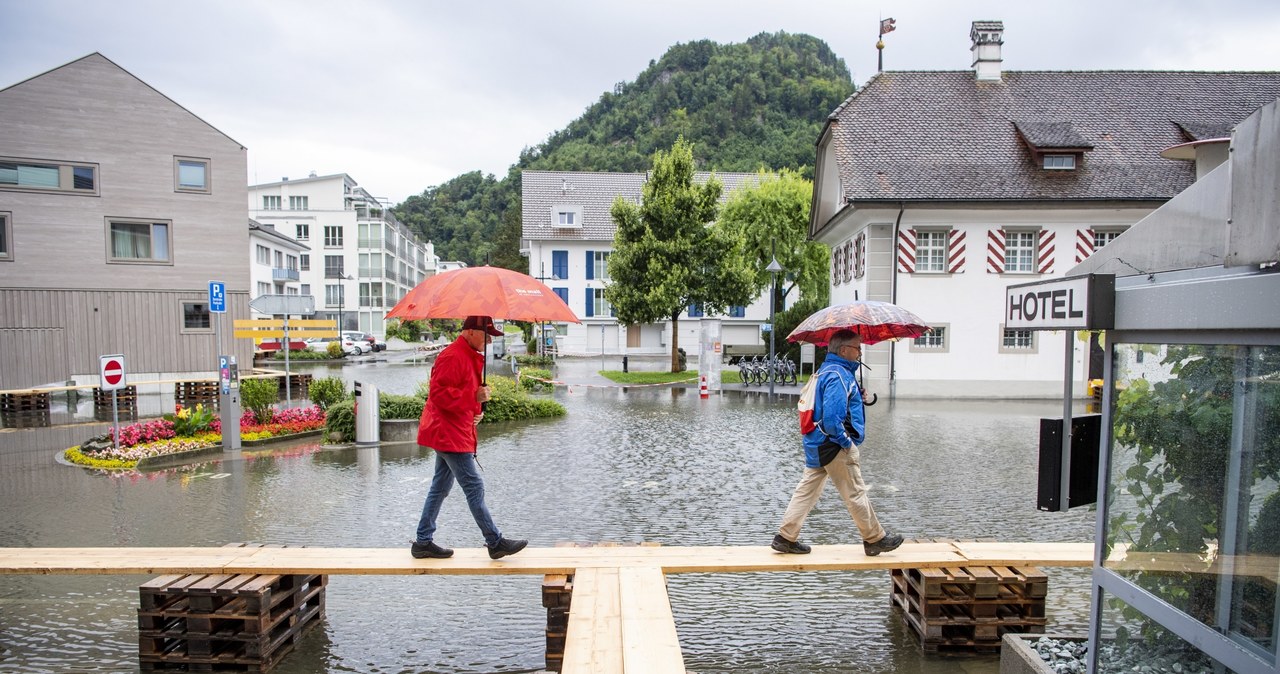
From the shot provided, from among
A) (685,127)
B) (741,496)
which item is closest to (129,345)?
(741,496)

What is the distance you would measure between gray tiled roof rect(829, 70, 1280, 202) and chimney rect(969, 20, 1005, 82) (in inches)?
16.8

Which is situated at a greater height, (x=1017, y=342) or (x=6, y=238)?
(x=6, y=238)

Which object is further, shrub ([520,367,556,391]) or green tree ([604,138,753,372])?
green tree ([604,138,753,372])

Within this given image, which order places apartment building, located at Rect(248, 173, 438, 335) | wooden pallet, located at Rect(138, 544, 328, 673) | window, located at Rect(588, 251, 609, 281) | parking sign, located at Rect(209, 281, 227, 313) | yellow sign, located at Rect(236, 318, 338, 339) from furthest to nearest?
apartment building, located at Rect(248, 173, 438, 335) → window, located at Rect(588, 251, 609, 281) → yellow sign, located at Rect(236, 318, 338, 339) → parking sign, located at Rect(209, 281, 227, 313) → wooden pallet, located at Rect(138, 544, 328, 673)

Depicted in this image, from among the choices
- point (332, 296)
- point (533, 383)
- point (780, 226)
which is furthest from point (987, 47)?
point (332, 296)

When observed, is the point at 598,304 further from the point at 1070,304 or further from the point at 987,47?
the point at 1070,304

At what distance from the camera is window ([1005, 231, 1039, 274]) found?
24.5 m

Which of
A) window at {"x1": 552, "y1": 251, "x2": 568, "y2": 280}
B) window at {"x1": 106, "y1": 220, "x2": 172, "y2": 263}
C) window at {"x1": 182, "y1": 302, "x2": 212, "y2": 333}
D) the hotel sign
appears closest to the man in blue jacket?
the hotel sign

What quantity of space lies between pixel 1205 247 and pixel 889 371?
71.9 ft

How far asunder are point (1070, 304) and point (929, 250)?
22.1m

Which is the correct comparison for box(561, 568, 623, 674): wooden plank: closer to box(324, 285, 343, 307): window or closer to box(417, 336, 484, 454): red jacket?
box(417, 336, 484, 454): red jacket

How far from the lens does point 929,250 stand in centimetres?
2438

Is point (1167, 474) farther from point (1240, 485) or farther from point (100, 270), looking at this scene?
point (100, 270)

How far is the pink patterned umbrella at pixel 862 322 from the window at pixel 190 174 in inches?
986
